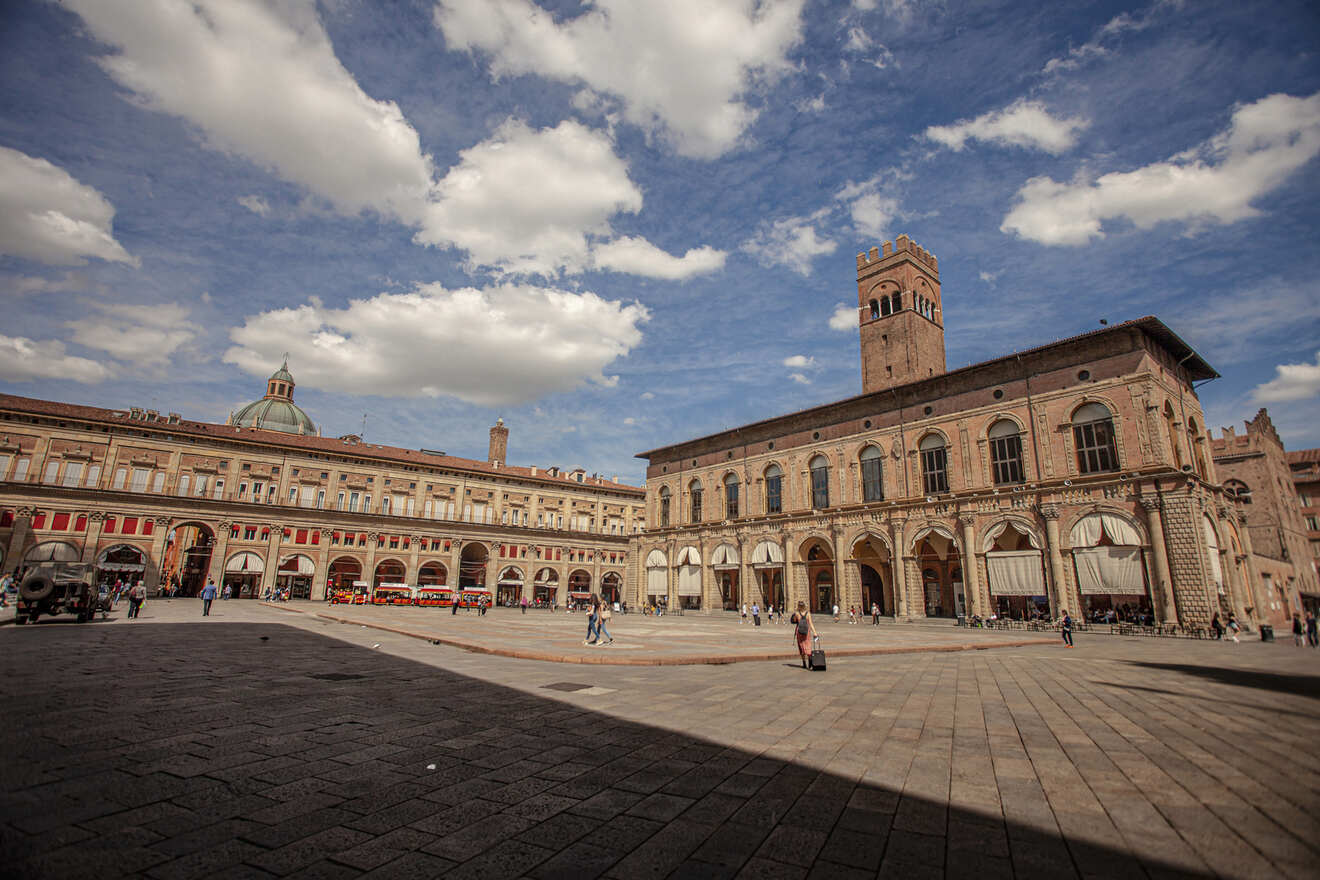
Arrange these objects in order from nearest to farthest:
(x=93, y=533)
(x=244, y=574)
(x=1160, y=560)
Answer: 1. (x=1160, y=560)
2. (x=93, y=533)
3. (x=244, y=574)

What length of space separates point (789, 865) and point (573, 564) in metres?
60.0

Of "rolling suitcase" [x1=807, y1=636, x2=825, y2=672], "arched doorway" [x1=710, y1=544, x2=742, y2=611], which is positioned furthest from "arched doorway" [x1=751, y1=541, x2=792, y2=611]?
"rolling suitcase" [x1=807, y1=636, x2=825, y2=672]

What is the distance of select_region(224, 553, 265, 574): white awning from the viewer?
4534cm

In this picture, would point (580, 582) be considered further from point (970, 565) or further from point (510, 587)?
point (970, 565)

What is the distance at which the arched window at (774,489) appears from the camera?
41.4m

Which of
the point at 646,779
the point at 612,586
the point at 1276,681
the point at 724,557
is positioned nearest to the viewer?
the point at 646,779

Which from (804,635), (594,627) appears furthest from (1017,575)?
(594,627)

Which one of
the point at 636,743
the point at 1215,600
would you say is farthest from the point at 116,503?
the point at 1215,600

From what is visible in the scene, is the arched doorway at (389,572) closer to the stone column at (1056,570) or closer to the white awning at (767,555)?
the white awning at (767,555)

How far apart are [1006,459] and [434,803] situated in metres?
33.3

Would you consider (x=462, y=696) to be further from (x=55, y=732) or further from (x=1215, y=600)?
(x=1215, y=600)

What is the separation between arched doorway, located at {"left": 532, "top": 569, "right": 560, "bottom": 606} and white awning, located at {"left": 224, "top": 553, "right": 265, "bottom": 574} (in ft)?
75.5

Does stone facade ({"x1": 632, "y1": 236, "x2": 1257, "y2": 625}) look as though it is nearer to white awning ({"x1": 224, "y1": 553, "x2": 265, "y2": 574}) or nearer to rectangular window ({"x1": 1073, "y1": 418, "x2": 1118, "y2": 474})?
rectangular window ({"x1": 1073, "y1": 418, "x2": 1118, "y2": 474})

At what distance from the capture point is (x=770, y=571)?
4281cm
